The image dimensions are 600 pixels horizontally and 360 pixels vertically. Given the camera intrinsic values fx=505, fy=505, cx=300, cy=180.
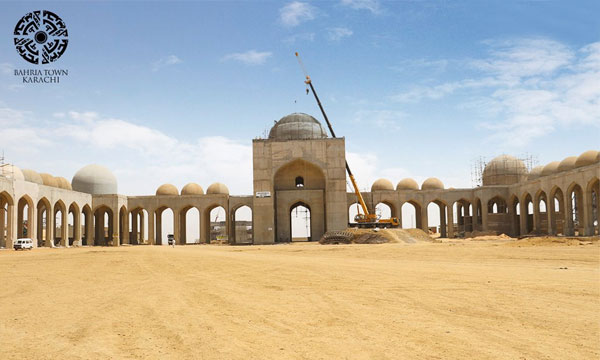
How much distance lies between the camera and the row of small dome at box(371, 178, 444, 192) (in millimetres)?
52719

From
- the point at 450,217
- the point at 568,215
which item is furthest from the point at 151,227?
the point at 568,215

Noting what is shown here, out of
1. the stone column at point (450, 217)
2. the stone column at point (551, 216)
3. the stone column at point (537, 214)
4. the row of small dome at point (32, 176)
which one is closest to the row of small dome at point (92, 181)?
the row of small dome at point (32, 176)

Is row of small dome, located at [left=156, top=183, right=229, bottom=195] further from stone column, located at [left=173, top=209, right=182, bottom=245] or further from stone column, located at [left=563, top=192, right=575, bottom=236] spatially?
stone column, located at [left=563, top=192, right=575, bottom=236]

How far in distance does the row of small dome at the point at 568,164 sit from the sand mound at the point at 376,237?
13345 millimetres

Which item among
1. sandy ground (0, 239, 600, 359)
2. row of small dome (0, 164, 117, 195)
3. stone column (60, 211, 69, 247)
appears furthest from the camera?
row of small dome (0, 164, 117, 195)

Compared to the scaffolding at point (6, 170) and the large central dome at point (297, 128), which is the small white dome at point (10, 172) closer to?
the scaffolding at point (6, 170)

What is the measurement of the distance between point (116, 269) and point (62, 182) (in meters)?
37.4

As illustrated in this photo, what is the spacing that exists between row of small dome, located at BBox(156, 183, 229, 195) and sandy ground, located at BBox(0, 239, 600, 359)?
3567 centimetres

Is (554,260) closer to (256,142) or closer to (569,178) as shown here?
(569,178)

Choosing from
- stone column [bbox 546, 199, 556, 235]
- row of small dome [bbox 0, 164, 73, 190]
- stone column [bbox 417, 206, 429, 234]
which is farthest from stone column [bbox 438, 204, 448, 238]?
row of small dome [bbox 0, 164, 73, 190]

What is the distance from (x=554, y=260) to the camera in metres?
18.3

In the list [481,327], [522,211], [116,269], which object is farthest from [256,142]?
[481,327]

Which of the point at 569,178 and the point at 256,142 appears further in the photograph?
the point at 256,142

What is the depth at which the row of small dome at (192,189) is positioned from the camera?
50.8 metres
